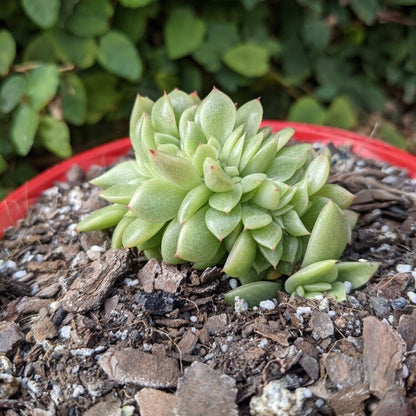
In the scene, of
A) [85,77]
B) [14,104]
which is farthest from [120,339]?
[85,77]

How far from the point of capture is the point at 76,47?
178 cm

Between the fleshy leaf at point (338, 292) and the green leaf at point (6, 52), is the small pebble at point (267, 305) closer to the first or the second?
the fleshy leaf at point (338, 292)

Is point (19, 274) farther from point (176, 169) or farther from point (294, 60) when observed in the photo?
point (294, 60)

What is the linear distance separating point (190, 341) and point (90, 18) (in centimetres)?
113

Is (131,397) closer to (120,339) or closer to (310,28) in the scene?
(120,339)

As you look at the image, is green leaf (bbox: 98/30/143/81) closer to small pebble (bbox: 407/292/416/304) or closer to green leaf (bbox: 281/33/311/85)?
green leaf (bbox: 281/33/311/85)

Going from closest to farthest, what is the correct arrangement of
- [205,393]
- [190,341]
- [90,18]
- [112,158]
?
[205,393]
[190,341]
[112,158]
[90,18]

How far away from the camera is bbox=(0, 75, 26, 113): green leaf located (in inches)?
63.2

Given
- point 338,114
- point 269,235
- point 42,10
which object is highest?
point 42,10

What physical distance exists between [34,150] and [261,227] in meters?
1.45

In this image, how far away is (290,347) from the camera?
972mm

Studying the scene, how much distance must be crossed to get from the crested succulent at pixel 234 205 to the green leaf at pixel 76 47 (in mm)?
713

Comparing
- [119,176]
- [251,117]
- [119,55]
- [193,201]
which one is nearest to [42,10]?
[119,55]

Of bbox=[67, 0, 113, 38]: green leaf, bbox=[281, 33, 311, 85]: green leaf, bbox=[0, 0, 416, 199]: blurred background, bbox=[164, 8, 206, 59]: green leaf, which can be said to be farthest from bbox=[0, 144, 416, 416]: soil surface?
bbox=[281, 33, 311, 85]: green leaf
